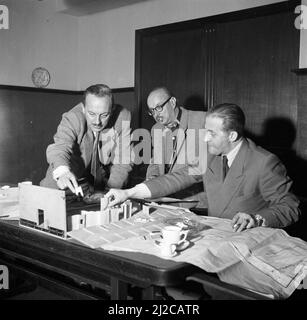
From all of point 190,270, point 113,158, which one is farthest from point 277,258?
point 113,158

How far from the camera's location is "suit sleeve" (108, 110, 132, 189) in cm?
337

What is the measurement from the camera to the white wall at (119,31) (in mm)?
5191

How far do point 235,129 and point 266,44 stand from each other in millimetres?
2209

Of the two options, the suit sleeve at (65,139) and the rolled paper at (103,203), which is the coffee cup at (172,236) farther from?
the suit sleeve at (65,139)

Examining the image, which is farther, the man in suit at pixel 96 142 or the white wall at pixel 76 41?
the white wall at pixel 76 41

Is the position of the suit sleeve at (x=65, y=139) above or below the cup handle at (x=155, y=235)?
above

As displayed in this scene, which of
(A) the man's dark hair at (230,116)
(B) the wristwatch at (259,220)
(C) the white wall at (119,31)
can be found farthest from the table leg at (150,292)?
(C) the white wall at (119,31)

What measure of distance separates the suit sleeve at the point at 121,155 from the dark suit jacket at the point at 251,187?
2.87 ft

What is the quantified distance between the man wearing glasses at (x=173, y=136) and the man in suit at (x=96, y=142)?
318mm

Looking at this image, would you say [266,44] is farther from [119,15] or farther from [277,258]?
[277,258]

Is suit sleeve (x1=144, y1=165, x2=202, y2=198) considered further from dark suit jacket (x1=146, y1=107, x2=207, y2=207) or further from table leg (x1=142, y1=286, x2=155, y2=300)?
table leg (x1=142, y1=286, x2=155, y2=300)

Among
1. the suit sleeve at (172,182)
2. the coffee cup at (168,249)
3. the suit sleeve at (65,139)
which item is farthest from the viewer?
the suit sleeve at (65,139)

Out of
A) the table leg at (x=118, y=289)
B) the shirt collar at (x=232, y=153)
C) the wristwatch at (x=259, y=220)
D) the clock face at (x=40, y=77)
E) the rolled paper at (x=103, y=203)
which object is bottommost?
the table leg at (x=118, y=289)

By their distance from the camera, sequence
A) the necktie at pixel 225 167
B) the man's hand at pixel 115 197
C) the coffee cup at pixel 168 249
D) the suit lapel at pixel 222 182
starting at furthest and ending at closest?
the necktie at pixel 225 167 < the suit lapel at pixel 222 182 < the man's hand at pixel 115 197 < the coffee cup at pixel 168 249
